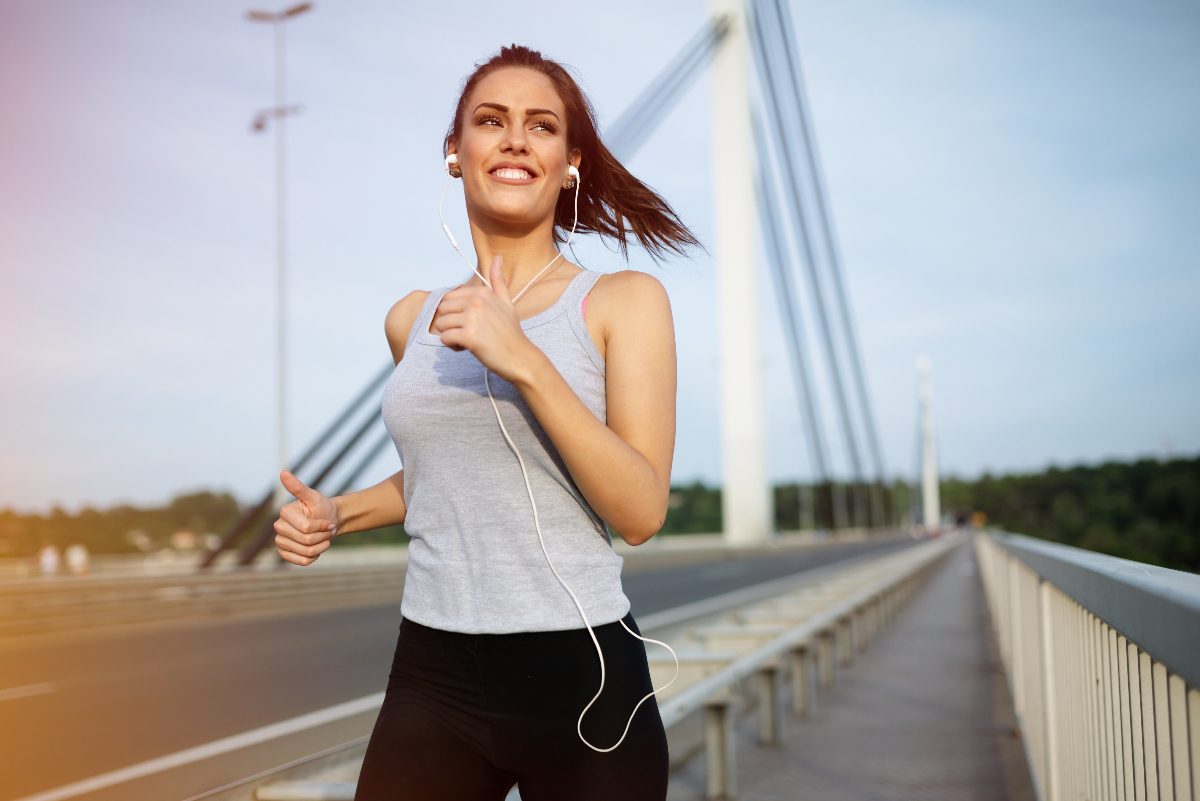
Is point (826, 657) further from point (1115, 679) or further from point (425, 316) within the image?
point (425, 316)

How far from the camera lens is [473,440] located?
63.3 inches

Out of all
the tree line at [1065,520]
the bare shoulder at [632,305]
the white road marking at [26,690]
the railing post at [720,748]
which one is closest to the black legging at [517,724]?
the bare shoulder at [632,305]

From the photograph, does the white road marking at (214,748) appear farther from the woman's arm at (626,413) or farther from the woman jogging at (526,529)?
the woman's arm at (626,413)

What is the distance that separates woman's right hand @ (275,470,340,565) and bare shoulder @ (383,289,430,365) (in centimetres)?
31

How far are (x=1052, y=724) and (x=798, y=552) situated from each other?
3450 centimetres

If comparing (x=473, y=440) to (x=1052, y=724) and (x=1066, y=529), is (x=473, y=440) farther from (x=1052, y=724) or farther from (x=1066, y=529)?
(x=1066, y=529)

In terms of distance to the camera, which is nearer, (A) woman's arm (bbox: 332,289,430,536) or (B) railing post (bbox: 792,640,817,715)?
(A) woman's arm (bbox: 332,289,430,536)

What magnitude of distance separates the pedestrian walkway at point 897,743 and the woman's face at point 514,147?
12.8 ft

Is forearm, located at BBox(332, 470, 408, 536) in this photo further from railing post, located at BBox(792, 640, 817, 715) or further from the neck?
railing post, located at BBox(792, 640, 817, 715)

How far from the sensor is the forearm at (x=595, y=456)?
1409mm

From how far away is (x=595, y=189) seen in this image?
6.44 feet

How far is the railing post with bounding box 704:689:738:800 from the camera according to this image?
5055mm

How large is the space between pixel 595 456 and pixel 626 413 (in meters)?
0.13

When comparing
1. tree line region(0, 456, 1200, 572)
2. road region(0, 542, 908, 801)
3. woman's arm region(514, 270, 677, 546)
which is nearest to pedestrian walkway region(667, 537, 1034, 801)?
road region(0, 542, 908, 801)
